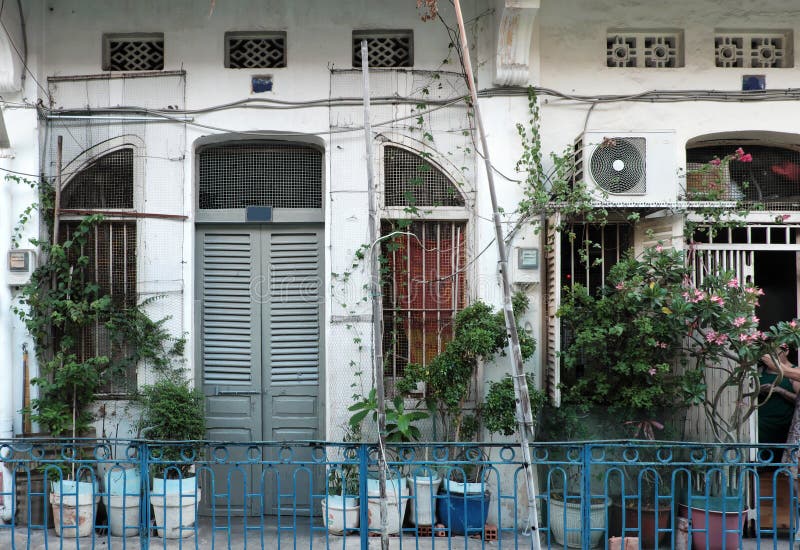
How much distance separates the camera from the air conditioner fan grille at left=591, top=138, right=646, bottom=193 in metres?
7.01

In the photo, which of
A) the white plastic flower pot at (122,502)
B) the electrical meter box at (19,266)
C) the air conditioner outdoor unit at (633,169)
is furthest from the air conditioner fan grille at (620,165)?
the electrical meter box at (19,266)

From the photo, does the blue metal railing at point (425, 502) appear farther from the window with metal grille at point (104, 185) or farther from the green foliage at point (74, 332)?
the window with metal grille at point (104, 185)

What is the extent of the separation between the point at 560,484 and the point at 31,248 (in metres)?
5.42

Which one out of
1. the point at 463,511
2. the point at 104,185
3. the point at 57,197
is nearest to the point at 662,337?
the point at 463,511

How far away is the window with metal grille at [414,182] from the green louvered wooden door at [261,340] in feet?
2.95

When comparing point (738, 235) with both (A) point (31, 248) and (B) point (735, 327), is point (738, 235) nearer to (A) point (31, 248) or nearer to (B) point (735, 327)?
(B) point (735, 327)

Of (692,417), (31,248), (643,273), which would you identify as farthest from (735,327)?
(31,248)

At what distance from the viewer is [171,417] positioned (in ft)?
22.6

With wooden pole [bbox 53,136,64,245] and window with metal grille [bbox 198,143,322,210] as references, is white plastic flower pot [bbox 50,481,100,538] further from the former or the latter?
window with metal grille [bbox 198,143,322,210]

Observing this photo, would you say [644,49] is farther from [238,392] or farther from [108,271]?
[108,271]

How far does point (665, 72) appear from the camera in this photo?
24.8ft

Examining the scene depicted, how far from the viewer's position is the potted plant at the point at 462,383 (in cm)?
680

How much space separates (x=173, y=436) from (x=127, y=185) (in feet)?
8.30

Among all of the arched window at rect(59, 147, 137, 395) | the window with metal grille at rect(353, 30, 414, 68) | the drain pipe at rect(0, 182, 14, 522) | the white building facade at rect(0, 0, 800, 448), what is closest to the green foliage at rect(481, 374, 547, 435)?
the white building facade at rect(0, 0, 800, 448)
